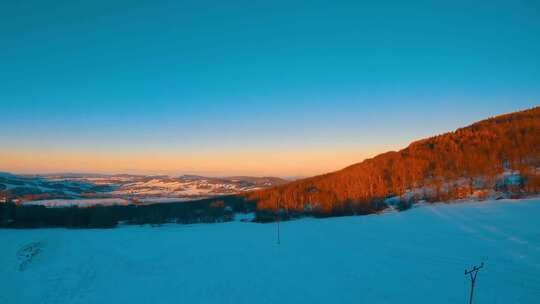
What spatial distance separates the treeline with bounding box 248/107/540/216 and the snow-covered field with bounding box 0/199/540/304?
868 inches

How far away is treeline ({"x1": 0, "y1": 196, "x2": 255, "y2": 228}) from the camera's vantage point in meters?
59.8

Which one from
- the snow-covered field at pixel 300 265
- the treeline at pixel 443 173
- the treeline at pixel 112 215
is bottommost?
the treeline at pixel 112 215

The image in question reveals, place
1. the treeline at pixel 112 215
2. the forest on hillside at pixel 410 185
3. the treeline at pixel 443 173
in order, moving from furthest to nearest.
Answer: the treeline at pixel 112 215 → the treeline at pixel 443 173 → the forest on hillside at pixel 410 185

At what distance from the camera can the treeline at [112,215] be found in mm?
59812

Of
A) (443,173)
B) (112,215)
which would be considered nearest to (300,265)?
(443,173)

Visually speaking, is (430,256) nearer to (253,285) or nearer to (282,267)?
(282,267)

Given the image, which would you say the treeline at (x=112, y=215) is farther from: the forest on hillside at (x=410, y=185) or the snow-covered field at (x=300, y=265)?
the snow-covered field at (x=300, y=265)

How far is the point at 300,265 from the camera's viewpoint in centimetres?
1848

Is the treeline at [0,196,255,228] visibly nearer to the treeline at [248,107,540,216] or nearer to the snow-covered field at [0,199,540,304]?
the treeline at [248,107,540,216]

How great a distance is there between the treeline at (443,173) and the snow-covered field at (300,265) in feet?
72.3

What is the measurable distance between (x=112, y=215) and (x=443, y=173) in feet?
253

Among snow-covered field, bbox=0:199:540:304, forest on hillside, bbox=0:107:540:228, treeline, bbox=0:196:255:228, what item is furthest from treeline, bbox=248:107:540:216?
snow-covered field, bbox=0:199:540:304

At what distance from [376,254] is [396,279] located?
506 cm

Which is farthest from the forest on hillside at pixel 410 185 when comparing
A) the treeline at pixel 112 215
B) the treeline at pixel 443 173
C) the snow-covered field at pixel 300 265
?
the snow-covered field at pixel 300 265
